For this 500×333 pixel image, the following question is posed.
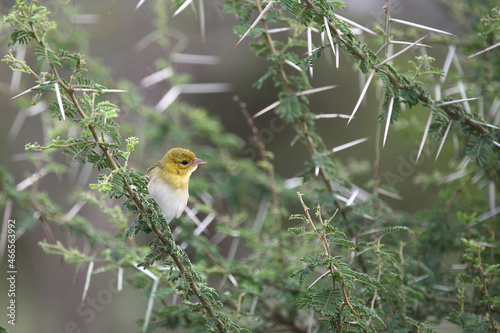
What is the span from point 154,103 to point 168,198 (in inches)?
192

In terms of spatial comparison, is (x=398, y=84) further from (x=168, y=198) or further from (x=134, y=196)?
(x=168, y=198)

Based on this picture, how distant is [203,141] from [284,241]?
4.72 metres

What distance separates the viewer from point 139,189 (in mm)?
2408

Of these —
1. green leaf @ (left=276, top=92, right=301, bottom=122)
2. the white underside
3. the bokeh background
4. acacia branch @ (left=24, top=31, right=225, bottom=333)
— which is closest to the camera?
acacia branch @ (left=24, top=31, right=225, bottom=333)

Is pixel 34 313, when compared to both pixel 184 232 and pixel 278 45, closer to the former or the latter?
pixel 184 232

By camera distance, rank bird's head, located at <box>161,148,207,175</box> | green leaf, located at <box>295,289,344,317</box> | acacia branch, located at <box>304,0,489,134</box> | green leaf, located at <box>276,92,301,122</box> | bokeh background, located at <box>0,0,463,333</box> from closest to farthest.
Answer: green leaf, located at <box>295,289,344,317</box> → acacia branch, located at <box>304,0,489,134</box> → green leaf, located at <box>276,92,301,122</box> → bird's head, located at <box>161,148,207,175</box> → bokeh background, located at <box>0,0,463,333</box>

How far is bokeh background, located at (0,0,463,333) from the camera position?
7.93 m

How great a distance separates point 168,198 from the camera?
383 centimetres

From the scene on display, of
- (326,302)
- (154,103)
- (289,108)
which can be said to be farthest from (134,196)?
(154,103)

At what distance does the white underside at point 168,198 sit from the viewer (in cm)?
381

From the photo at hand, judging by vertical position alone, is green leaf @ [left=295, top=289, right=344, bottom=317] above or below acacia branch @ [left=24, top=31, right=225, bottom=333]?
below

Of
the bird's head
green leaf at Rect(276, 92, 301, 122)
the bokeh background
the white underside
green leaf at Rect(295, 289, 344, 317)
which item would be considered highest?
green leaf at Rect(276, 92, 301, 122)

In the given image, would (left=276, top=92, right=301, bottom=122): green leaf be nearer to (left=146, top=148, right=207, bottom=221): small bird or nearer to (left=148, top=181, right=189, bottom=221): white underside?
(left=146, top=148, right=207, bottom=221): small bird

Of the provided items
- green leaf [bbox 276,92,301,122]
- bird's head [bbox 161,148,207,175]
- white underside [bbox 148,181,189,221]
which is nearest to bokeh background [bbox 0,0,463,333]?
bird's head [bbox 161,148,207,175]
